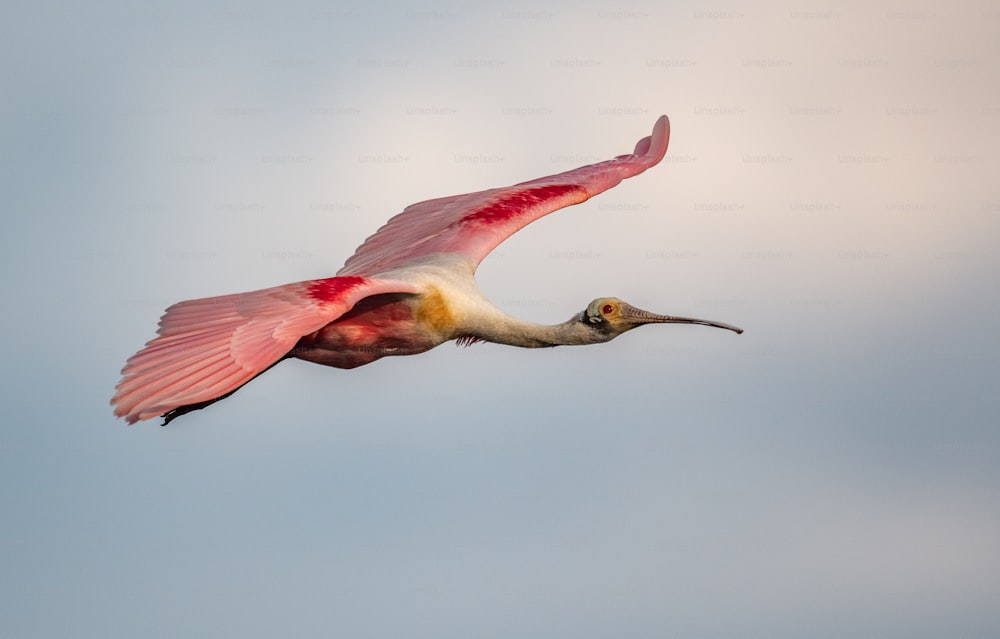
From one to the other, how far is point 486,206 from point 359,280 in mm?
4459

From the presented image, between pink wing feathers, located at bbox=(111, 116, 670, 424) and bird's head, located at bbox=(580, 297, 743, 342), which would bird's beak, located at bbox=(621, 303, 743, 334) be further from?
pink wing feathers, located at bbox=(111, 116, 670, 424)

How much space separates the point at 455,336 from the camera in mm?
20875

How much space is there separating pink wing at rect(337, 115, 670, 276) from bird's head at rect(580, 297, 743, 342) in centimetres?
190

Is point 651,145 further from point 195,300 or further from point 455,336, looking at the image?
point 195,300

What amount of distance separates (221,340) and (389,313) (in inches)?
122

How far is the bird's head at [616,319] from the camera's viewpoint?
20828mm

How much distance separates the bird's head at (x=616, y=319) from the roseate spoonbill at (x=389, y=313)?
11 mm

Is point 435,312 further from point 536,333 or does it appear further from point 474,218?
point 474,218

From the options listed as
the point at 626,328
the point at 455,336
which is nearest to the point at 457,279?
the point at 455,336

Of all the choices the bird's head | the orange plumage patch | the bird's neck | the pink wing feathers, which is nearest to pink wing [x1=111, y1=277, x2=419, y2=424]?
the pink wing feathers

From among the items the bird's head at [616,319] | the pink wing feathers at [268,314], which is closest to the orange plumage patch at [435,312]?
the pink wing feathers at [268,314]

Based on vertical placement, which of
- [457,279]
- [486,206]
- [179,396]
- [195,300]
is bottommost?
[179,396]

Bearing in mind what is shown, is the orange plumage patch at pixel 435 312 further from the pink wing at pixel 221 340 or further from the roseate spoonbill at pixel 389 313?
the pink wing at pixel 221 340

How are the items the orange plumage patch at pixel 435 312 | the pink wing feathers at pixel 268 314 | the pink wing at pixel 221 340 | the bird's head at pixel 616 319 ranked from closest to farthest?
the pink wing at pixel 221 340 < the pink wing feathers at pixel 268 314 < the orange plumage patch at pixel 435 312 < the bird's head at pixel 616 319
